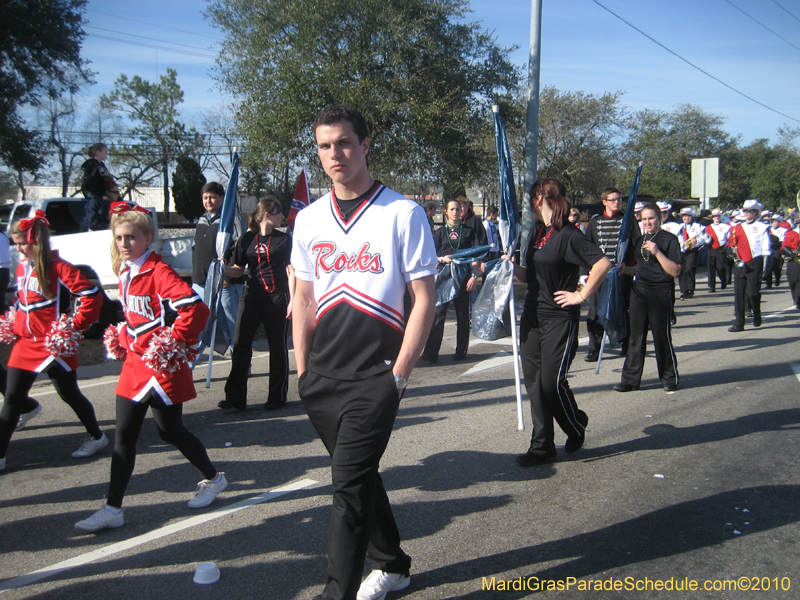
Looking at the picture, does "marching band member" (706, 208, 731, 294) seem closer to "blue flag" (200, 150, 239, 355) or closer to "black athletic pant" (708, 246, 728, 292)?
"black athletic pant" (708, 246, 728, 292)

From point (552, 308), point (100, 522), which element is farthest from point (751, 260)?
point (100, 522)

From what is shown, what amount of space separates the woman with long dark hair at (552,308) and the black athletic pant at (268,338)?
2.60 metres

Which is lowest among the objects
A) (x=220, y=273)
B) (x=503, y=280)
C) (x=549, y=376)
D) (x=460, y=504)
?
(x=460, y=504)

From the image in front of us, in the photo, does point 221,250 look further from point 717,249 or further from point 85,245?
point 717,249

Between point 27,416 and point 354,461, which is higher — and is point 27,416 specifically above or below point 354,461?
below

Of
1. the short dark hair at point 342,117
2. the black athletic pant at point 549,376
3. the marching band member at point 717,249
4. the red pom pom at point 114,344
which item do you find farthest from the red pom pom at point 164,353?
the marching band member at point 717,249

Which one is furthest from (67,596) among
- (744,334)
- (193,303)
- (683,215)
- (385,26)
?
(683,215)

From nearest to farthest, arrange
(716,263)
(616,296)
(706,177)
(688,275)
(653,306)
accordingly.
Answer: (653,306)
(616,296)
(688,275)
(716,263)
(706,177)

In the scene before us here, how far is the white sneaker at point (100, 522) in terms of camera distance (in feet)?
12.2

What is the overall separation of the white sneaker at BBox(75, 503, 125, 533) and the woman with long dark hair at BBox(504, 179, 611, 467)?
270 cm

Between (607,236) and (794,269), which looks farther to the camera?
(794,269)

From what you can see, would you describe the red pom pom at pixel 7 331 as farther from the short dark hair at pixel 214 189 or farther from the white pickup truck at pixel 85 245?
the white pickup truck at pixel 85 245

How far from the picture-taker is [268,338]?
6.47 meters

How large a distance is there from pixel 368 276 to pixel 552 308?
2.34m
